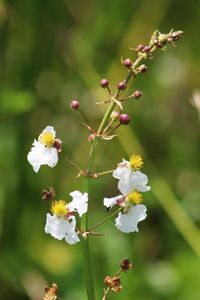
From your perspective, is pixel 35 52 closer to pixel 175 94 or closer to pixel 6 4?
pixel 6 4

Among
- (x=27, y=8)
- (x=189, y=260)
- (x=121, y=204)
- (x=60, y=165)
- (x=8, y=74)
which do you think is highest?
(x=27, y=8)

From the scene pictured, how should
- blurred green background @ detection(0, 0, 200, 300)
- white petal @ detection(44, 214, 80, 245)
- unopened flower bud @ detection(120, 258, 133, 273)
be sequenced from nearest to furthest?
white petal @ detection(44, 214, 80, 245) → unopened flower bud @ detection(120, 258, 133, 273) → blurred green background @ detection(0, 0, 200, 300)

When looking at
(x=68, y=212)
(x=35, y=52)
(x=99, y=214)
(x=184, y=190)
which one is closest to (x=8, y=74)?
(x=35, y=52)

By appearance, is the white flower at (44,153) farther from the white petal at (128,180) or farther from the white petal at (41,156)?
the white petal at (128,180)

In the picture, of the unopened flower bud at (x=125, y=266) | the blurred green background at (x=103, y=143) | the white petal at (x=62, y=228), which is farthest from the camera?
the blurred green background at (x=103, y=143)

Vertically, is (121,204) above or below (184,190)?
below

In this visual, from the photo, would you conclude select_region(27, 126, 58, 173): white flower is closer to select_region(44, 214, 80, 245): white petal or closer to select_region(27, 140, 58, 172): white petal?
select_region(27, 140, 58, 172): white petal

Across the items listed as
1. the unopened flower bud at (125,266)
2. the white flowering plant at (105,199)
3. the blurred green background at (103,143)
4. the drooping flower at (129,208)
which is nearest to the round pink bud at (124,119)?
the white flowering plant at (105,199)

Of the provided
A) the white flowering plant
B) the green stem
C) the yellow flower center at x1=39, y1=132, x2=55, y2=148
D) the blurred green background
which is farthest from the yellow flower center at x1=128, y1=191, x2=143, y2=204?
the blurred green background
